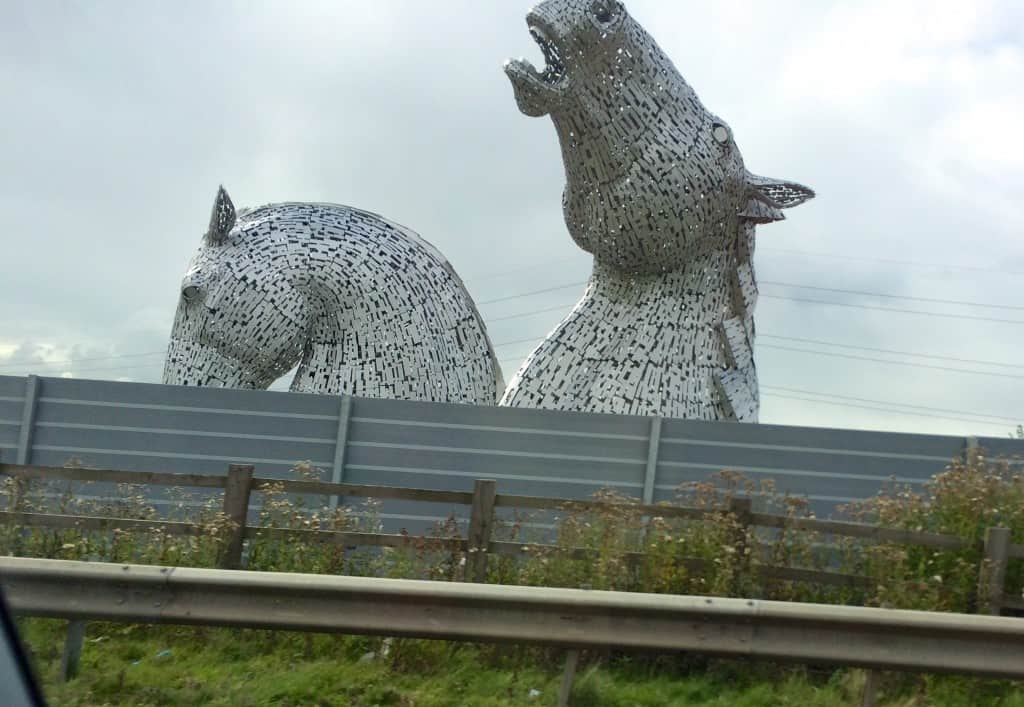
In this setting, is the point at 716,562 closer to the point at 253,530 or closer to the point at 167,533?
the point at 253,530

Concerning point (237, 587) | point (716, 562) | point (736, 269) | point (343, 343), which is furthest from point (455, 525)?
point (736, 269)

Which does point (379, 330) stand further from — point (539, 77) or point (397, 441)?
point (539, 77)

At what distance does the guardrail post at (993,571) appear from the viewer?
5.32 metres

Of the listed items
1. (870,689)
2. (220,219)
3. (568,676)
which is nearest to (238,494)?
(568,676)

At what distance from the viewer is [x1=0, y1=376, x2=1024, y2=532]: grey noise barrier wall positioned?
321 inches

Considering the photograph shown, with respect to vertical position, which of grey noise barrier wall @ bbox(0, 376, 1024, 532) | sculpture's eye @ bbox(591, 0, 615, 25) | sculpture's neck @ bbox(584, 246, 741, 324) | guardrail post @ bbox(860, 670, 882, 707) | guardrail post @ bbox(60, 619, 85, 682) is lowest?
guardrail post @ bbox(60, 619, 85, 682)

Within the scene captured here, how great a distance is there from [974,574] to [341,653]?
3379mm

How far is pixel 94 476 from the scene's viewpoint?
5945 millimetres

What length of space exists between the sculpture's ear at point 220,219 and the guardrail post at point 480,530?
5449 mm

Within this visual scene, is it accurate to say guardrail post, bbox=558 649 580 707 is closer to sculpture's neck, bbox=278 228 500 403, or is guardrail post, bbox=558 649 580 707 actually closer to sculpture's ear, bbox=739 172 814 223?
sculpture's neck, bbox=278 228 500 403

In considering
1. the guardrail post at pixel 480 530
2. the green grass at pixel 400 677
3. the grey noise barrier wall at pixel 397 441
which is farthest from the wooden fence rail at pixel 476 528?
the grey noise barrier wall at pixel 397 441

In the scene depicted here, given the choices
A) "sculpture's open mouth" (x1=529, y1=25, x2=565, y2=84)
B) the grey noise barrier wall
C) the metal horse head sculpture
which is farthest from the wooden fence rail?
"sculpture's open mouth" (x1=529, y1=25, x2=565, y2=84)

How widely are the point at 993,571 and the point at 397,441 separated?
448 cm

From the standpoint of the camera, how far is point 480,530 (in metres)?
5.70
